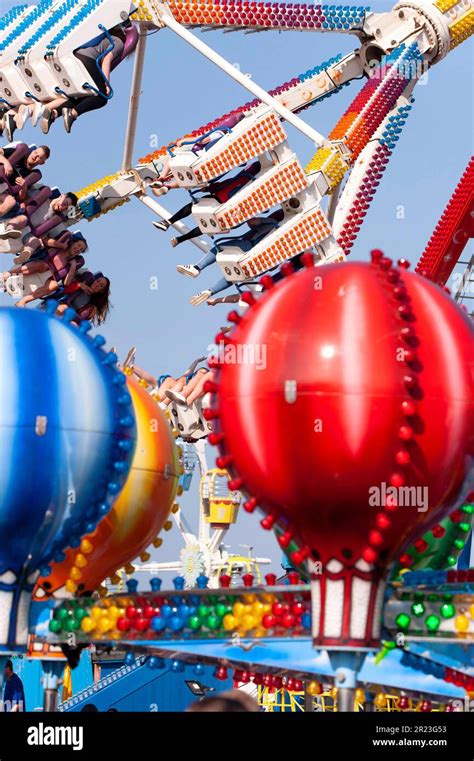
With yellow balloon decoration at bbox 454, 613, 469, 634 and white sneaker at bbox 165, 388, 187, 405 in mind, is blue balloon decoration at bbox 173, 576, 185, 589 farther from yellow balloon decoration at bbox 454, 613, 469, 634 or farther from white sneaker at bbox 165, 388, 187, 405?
white sneaker at bbox 165, 388, 187, 405

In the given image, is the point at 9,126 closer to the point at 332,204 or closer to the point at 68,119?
the point at 68,119

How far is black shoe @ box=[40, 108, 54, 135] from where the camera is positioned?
59.6 feet

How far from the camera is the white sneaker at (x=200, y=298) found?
66.9 ft

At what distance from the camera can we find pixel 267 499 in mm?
9141

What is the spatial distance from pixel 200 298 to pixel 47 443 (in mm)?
10593

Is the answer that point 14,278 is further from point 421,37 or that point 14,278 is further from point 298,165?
point 421,37

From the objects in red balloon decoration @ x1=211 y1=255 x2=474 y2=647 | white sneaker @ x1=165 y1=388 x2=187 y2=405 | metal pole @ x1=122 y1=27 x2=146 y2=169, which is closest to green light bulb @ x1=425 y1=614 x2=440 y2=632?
red balloon decoration @ x1=211 y1=255 x2=474 y2=647

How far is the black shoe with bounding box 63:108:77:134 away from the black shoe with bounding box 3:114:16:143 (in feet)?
2.51

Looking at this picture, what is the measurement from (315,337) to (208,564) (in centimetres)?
1744

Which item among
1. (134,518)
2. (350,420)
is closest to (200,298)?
(134,518)

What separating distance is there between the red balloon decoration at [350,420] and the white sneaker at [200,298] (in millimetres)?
11034

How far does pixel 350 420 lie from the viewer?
870 cm
